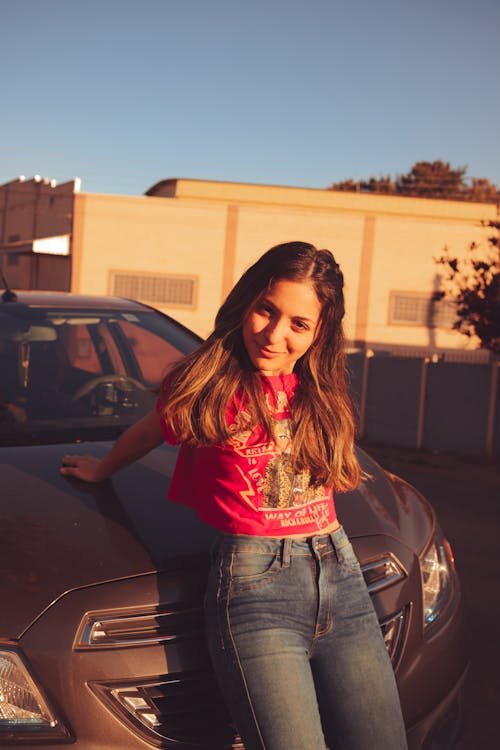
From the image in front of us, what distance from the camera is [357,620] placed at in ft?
6.41

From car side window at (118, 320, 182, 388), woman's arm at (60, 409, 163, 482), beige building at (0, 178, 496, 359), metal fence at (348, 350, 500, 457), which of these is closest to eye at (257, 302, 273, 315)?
woman's arm at (60, 409, 163, 482)

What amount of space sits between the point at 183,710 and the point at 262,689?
0.83 feet

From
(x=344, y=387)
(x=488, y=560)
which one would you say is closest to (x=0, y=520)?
(x=344, y=387)

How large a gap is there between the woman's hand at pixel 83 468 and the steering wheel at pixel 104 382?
0.84 metres

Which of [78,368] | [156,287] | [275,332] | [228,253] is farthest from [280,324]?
[156,287]

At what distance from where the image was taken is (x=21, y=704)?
180 cm

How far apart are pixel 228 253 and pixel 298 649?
2612 centimetres

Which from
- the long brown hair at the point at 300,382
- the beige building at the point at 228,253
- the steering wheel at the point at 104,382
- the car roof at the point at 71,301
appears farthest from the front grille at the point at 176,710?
the beige building at the point at 228,253

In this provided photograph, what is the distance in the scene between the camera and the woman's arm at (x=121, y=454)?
2289 millimetres

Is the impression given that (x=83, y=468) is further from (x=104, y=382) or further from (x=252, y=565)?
(x=104, y=382)

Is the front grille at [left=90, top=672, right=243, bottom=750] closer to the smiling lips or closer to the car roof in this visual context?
the smiling lips

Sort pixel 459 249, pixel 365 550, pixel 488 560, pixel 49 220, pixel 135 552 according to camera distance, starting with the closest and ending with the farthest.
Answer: pixel 135 552
pixel 365 550
pixel 488 560
pixel 459 249
pixel 49 220

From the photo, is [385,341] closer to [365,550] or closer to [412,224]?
[412,224]

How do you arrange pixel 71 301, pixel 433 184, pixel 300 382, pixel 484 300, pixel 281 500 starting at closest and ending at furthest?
pixel 281 500
pixel 300 382
pixel 71 301
pixel 484 300
pixel 433 184
